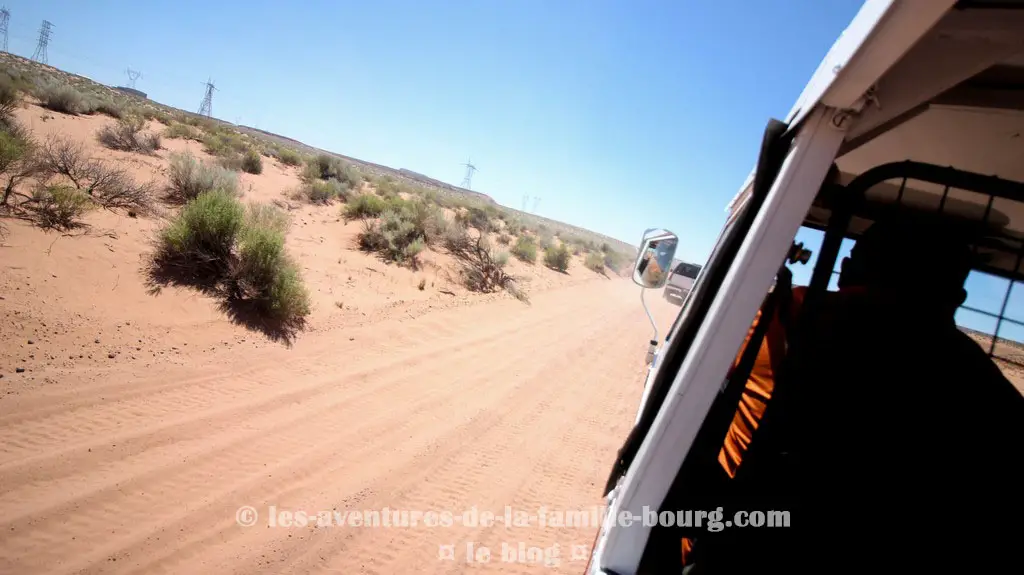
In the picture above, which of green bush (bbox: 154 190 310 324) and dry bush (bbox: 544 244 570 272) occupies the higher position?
dry bush (bbox: 544 244 570 272)

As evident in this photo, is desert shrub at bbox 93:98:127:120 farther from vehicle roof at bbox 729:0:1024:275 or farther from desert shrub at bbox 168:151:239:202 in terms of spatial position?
vehicle roof at bbox 729:0:1024:275

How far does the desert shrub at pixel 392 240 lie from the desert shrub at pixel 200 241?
4378 mm

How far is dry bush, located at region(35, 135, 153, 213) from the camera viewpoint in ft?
24.0

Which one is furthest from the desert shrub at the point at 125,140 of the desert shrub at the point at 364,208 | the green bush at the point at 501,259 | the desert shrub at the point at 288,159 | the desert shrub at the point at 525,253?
the desert shrub at the point at 525,253

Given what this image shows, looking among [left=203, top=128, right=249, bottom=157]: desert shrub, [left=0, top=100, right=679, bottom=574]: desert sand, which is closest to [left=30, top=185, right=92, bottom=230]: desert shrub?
[left=0, top=100, right=679, bottom=574]: desert sand

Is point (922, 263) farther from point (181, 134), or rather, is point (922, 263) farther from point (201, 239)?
point (181, 134)

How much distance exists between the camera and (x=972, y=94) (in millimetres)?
1682

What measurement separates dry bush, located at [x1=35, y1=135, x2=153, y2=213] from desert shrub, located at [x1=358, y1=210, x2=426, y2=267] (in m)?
4.43

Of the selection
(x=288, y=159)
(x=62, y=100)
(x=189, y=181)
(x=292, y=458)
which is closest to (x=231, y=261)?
(x=292, y=458)

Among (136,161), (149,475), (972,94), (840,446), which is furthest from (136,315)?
(136,161)

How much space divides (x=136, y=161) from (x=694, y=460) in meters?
15.1

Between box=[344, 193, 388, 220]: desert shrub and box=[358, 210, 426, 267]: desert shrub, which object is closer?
box=[358, 210, 426, 267]: desert shrub

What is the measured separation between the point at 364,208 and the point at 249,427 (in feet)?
33.2

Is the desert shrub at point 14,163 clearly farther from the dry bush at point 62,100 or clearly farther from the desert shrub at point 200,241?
the dry bush at point 62,100
